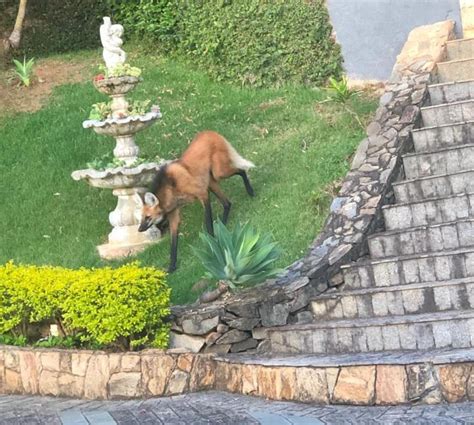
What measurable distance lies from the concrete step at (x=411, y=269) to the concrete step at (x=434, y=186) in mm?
918

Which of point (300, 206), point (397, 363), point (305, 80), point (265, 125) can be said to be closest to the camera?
point (397, 363)

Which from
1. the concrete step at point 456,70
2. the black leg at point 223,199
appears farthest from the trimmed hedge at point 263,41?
the black leg at point 223,199

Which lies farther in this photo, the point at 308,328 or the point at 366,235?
the point at 366,235

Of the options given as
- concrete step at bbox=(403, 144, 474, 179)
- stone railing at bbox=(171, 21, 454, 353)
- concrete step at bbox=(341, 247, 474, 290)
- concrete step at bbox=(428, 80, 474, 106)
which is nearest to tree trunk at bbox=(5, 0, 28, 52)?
stone railing at bbox=(171, 21, 454, 353)

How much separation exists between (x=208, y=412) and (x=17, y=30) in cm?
1082

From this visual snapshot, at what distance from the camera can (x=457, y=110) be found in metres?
9.61

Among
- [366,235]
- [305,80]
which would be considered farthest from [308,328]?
[305,80]

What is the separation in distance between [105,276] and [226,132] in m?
4.59

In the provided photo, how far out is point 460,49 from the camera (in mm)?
10961

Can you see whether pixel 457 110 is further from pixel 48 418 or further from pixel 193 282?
pixel 48 418

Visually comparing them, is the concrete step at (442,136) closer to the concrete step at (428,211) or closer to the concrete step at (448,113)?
the concrete step at (448,113)

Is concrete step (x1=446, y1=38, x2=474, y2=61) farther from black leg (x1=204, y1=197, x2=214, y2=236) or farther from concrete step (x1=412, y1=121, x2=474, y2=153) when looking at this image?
black leg (x1=204, y1=197, x2=214, y2=236)

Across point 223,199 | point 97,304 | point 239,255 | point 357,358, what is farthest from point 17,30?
point 357,358

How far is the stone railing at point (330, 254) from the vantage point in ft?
26.2
